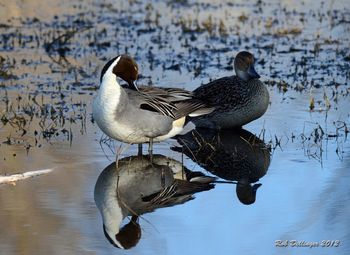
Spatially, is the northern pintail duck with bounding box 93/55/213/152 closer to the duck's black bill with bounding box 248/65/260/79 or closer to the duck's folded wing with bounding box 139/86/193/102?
the duck's folded wing with bounding box 139/86/193/102

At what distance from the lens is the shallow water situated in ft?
18.4

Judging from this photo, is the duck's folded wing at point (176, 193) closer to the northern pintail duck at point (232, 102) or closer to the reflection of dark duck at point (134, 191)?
the reflection of dark duck at point (134, 191)

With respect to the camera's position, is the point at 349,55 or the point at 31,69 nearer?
the point at 31,69

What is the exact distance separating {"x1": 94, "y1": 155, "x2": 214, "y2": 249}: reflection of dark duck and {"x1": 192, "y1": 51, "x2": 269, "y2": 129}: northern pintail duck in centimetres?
128

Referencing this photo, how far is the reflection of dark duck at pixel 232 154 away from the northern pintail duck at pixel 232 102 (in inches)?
4.0


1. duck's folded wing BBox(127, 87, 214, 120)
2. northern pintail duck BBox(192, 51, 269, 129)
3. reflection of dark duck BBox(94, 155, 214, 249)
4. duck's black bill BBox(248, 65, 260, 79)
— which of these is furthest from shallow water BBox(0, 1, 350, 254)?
duck's black bill BBox(248, 65, 260, 79)

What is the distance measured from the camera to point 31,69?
11.5 meters

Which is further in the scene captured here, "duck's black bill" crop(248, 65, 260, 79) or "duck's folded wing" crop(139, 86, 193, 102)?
"duck's black bill" crop(248, 65, 260, 79)

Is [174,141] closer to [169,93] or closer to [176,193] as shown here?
Result: [169,93]

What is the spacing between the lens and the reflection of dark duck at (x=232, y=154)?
270 inches

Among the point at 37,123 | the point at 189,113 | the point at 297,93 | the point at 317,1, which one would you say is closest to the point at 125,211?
the point at 189,113

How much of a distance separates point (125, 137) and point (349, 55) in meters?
5.74

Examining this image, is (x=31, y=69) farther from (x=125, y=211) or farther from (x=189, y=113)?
(x=125, y=211)

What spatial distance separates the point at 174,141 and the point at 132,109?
0.99 m
